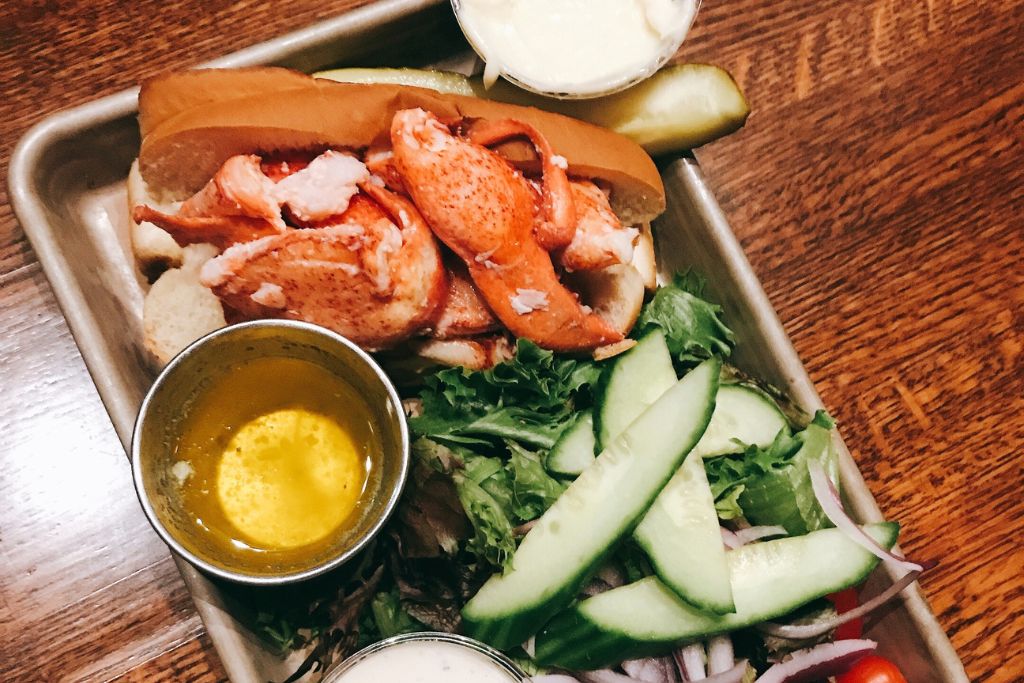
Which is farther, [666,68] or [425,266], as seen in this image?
[666,68]

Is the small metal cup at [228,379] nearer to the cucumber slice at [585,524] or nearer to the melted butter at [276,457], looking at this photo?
the melted butter at [276,457]

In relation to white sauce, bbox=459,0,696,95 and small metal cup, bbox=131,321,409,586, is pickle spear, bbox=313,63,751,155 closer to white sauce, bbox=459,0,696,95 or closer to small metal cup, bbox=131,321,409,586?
white sauce, bbox=459,0,696,95

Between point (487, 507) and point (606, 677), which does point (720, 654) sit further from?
point (487, 507)

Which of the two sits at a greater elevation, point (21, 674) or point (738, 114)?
point (738, 114)

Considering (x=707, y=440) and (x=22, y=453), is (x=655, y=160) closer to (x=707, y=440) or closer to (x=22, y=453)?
(x=707, y=440)

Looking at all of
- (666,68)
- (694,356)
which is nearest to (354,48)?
(666,68)

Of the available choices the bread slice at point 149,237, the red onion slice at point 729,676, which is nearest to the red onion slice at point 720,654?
the red onion slice at point 729,676

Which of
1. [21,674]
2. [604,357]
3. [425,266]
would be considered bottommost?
[21,674]
